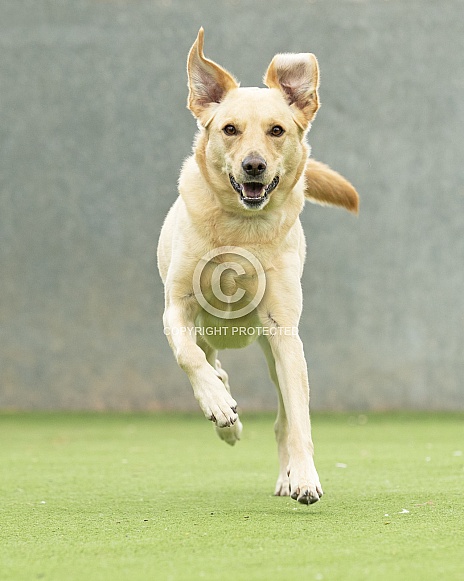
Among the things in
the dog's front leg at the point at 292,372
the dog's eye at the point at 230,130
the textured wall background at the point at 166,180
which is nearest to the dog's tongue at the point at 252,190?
the dog's eye at the point at 230,130

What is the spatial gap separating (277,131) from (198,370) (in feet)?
3.16

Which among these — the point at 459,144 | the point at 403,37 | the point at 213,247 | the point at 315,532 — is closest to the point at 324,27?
the point at 403,37

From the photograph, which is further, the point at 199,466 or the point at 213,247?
the point at 199,466

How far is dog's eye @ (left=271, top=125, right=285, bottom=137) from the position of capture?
3.66 m

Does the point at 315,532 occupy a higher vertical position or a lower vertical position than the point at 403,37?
lower

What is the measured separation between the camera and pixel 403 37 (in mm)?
8508

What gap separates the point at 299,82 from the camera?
3.85m

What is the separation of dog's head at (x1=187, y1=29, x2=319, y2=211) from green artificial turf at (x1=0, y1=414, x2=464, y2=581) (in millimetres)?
1205

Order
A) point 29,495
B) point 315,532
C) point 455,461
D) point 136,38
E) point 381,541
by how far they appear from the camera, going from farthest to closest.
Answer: point 136,38 < point 455,461 < point 29,495 < point 315,532 < point 381,541

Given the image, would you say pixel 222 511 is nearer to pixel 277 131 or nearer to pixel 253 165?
pixel 253 165

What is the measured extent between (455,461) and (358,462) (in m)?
0.53

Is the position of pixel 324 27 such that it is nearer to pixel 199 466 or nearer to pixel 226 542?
pixel 199 466

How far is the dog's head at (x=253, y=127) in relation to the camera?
3.60 meters

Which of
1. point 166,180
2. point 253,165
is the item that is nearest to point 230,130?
point 253,165
